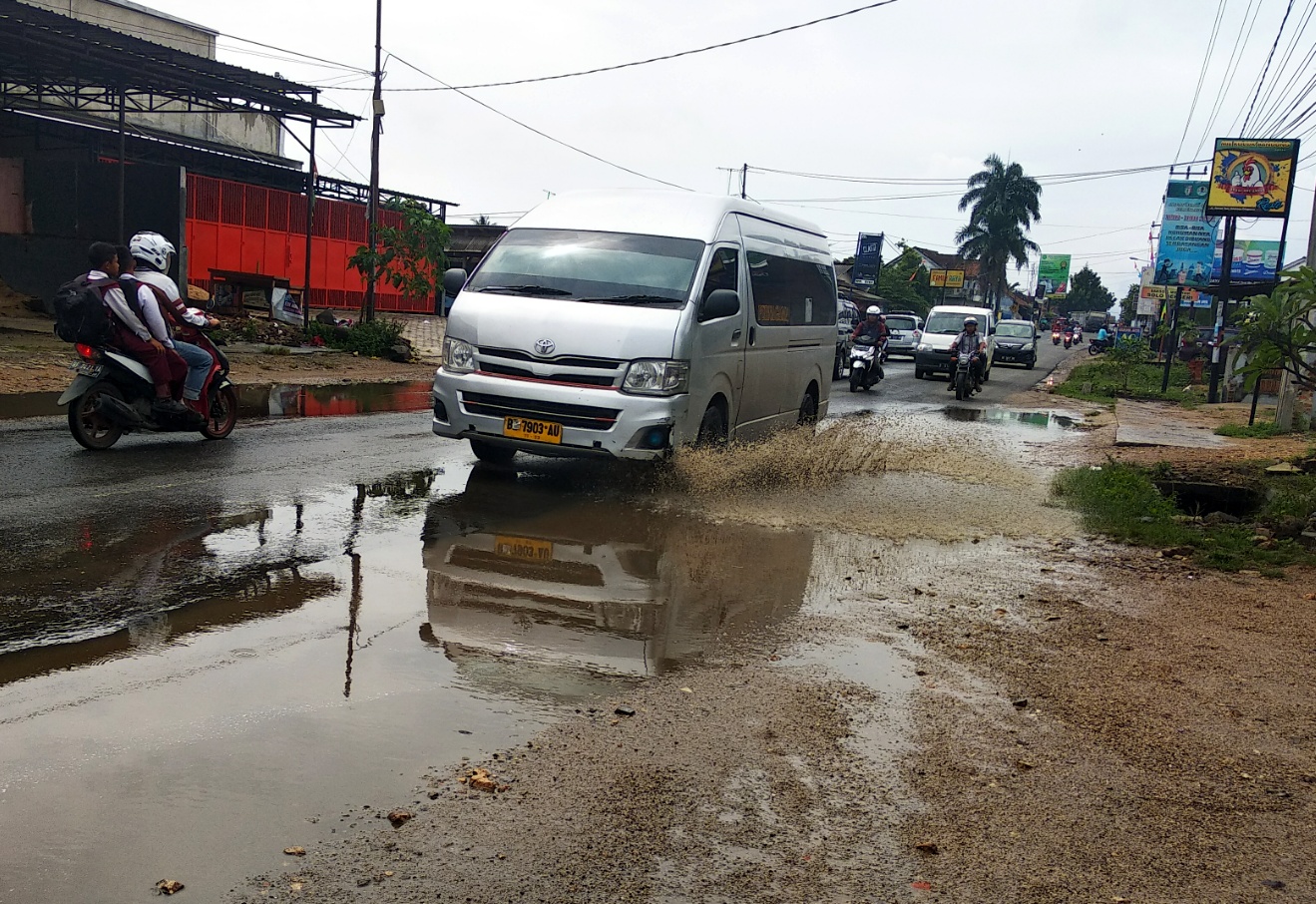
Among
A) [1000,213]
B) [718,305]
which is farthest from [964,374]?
[1000,213]

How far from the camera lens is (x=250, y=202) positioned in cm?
2908

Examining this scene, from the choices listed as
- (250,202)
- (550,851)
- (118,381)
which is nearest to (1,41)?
(250,202)

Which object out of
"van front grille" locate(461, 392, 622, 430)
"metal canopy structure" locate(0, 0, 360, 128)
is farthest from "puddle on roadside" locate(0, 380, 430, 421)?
"metal canopy structure" locate(0, 0, 360, 128)

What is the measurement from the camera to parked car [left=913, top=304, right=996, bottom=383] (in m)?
27.0

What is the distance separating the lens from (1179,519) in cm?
870

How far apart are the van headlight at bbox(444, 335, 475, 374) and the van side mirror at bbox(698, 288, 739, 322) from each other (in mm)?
1745

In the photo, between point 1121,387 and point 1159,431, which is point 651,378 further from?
point 1121,387

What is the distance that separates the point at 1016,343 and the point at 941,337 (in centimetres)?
1127

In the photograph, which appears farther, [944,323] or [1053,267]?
[1053,267]

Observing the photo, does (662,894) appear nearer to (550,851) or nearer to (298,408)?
(550,851)

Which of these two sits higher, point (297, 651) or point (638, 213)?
point (638, 213)

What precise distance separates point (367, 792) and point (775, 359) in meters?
7.50

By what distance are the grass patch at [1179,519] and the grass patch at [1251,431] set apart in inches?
235

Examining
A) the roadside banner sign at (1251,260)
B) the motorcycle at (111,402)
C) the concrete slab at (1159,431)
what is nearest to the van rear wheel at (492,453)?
the motorcycle at (111,402)
